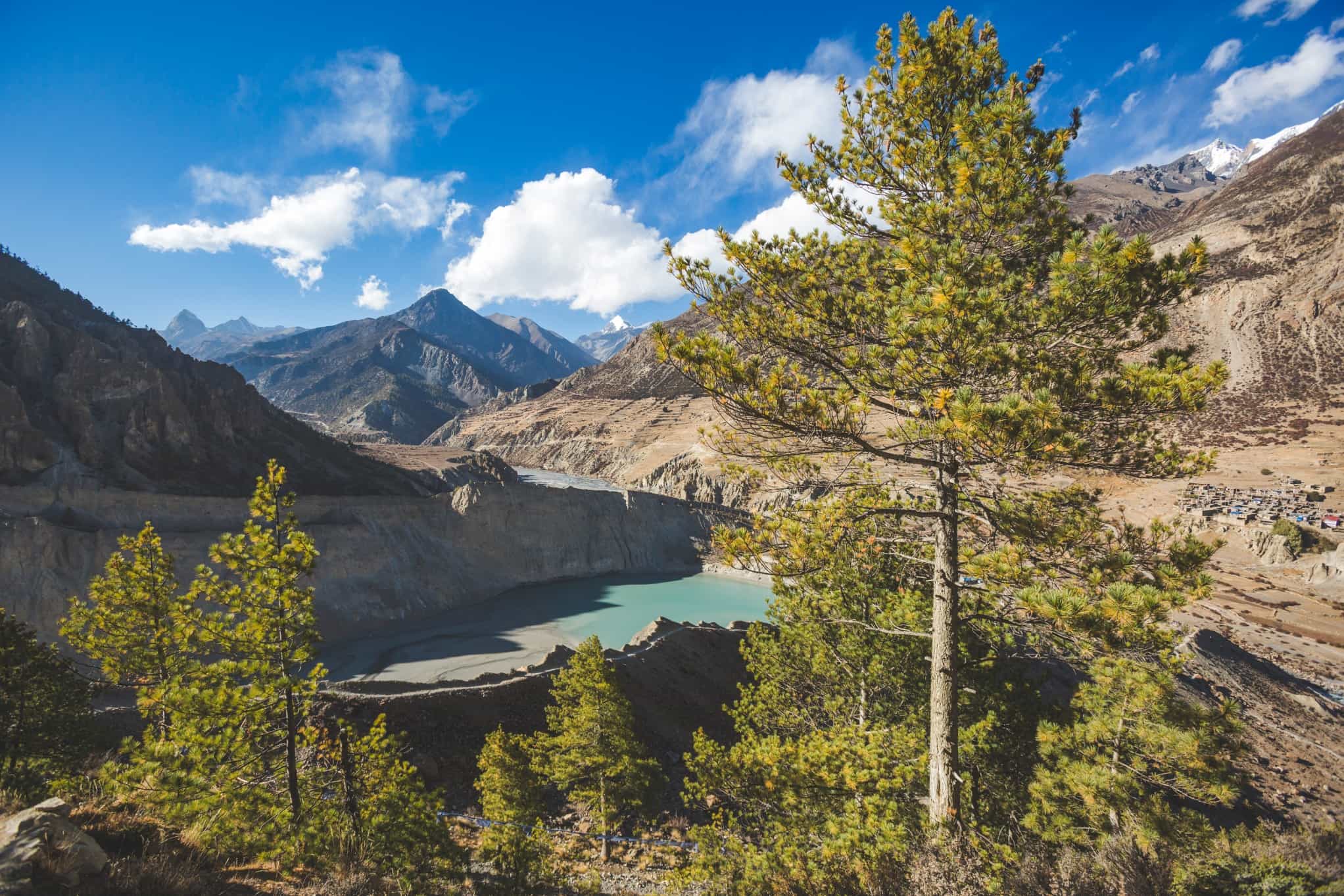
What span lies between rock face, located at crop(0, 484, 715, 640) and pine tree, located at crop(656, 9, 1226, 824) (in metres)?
33.4

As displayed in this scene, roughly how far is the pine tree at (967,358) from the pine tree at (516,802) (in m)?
6.46

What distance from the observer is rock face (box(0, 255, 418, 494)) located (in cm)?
2984

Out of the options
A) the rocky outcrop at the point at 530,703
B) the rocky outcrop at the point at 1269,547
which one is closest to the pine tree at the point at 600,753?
the rocky outcrop at the point at 530,703

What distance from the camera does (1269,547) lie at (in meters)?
44.8

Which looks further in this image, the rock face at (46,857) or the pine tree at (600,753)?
the pine tree at (600,753)

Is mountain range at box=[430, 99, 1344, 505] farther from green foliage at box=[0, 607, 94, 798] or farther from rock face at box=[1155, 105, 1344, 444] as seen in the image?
green foliage at box=[0, 607, 94, 798]

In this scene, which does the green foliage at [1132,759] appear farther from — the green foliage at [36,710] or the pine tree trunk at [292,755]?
the green foliage at [36,710]

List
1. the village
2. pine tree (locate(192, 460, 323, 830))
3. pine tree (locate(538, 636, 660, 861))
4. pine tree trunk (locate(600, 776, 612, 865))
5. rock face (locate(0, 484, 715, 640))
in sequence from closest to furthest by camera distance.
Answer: pine tree (locate(192, 460, 323, 830)), pine tree trunk (locate(600, 776, 612, 865)), pine tree (locate(538, 636, 660, 861)), rock face (locate(0, 484, 715, 640)), the village

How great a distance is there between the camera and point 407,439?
164250 mm

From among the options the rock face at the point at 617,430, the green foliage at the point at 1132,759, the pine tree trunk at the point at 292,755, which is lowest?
the green foliage at the point at 1132,759

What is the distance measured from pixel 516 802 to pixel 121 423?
42757 millimetres

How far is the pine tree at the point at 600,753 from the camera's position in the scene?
1339cm

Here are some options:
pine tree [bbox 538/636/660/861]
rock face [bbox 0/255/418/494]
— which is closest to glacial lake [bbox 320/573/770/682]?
pine tree [bbox 538/636/660/861]

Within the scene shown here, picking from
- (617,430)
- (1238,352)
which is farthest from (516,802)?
(1238,352)
